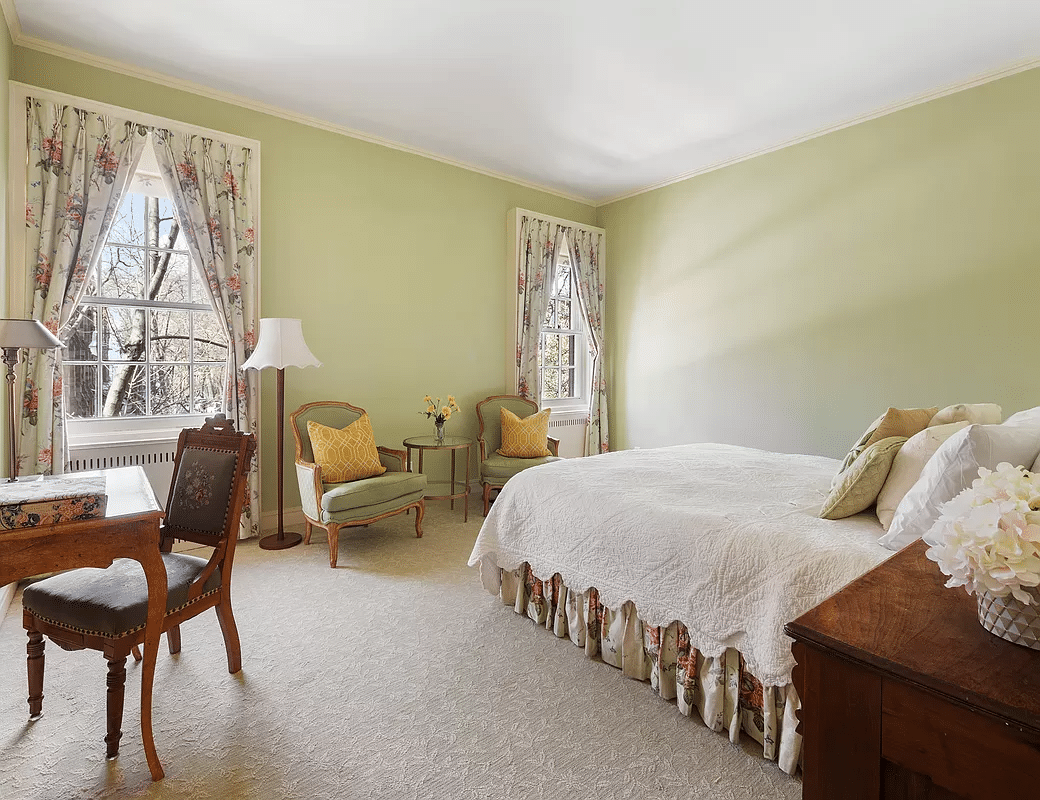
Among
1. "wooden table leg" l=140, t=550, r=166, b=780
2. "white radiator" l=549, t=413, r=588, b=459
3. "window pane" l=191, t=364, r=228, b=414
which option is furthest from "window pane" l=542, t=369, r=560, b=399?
"wooden table leg" l=140, t=550, r=166, b=780

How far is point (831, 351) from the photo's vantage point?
445 centimetres

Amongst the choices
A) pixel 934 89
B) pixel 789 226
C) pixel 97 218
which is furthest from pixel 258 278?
pixel 934 89

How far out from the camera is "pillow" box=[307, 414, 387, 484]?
394 centimetres

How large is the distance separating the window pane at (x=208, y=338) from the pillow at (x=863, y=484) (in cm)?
398

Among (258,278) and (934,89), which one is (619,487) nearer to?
(258,278)

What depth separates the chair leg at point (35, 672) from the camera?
1.98 meters

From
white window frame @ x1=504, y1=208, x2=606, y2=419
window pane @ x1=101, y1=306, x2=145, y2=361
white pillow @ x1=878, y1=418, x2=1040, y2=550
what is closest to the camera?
white pillow @ x1=878, y1=418, x2=1040, y2=550

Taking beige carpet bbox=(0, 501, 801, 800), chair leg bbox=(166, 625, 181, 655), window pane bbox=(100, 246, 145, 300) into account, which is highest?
window pane bbox=(100, 246, 145, 300)

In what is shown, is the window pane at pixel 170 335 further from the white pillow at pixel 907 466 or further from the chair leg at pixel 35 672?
the white pillow at pixel 907 466

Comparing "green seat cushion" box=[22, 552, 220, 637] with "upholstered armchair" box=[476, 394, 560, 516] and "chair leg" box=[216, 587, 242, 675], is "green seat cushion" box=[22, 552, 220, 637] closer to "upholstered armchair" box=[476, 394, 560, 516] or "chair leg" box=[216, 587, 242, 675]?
"chair leg" box=[216, 587, 242, 675]

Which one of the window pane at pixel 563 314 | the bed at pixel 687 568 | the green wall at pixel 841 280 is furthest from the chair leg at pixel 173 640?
the window pane at pixel 563 314

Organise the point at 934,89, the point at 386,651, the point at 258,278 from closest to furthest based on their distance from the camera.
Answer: the point at 386,651 < the point at 934,89 < the point at 258,278

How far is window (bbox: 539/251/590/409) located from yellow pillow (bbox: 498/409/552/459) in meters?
0.94

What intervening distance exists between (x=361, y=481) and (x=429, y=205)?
2639 mm
